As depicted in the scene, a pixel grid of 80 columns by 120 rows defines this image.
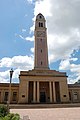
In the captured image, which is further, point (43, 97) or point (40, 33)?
point (40, 33)

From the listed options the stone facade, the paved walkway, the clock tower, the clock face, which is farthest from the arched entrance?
the paved walkway

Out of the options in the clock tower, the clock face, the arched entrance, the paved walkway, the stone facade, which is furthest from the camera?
the clock face

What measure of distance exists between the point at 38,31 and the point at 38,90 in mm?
18564

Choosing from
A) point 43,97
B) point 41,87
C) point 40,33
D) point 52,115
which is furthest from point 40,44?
point 52,115

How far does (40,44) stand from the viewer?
46344 mm

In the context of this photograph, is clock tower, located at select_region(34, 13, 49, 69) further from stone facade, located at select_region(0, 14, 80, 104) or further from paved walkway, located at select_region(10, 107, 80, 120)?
paved walkway, located at select_region(10, 107, 80, 120)

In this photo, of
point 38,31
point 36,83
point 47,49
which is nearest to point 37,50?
point 47,49

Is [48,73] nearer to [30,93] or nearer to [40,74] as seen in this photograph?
[40,74]

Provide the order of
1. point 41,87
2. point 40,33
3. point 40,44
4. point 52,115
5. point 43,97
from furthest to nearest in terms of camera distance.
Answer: point 40,33, point 40,44, point 41,87, point 43,97, point 52,115

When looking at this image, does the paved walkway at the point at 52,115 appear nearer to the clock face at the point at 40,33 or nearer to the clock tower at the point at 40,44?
the clock tower at the point at 40,44

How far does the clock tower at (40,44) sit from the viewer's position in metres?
43.6

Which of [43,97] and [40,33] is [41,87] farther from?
[40,33]

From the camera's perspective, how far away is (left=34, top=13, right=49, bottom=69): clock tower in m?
43.6

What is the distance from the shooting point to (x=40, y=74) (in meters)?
39.0
